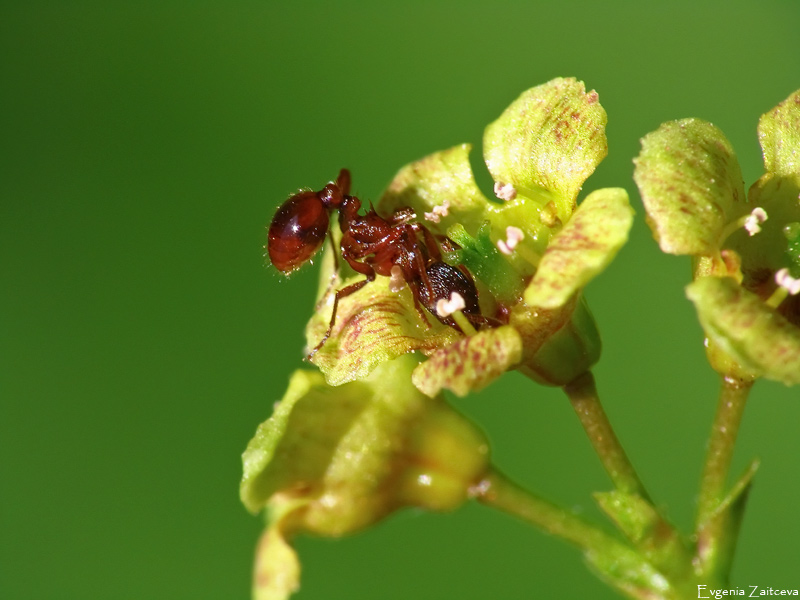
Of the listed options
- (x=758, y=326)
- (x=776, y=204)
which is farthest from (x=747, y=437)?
(x=758, y=326)

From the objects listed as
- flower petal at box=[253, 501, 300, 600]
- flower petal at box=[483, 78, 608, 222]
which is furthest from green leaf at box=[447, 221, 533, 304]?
flower petal at box=[253, 501, 300, 600]

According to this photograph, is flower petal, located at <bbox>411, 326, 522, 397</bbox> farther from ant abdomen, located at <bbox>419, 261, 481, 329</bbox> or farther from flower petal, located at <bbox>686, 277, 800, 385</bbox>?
flower petal, located at <bbox>686, 277, 800, 385</bbox>

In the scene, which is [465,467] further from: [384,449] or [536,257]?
[536,257]

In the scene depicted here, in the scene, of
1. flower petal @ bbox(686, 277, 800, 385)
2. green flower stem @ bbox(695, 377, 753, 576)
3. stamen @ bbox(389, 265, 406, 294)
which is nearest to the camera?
flower petal @ bbox(686, 277, 800, 385)

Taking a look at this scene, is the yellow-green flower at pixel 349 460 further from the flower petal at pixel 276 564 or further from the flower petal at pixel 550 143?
the flower petal at pixel 550 143

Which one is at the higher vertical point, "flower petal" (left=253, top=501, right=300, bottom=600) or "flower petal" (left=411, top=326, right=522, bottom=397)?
"flower petal" (left=411, top=326, right=522, bottom=397)

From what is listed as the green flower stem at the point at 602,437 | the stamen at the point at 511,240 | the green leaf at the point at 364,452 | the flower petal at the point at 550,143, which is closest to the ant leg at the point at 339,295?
the green leaf at the point at 364,452
